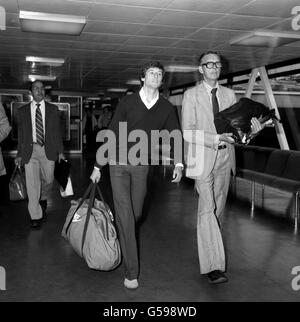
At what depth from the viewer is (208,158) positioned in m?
3.36

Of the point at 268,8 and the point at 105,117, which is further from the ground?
the point at 268,8

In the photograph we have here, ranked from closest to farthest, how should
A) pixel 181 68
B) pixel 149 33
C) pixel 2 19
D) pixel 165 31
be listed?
pixel 2 19 → pixel 165 31 → pixel 149 33 → pixel 181 68

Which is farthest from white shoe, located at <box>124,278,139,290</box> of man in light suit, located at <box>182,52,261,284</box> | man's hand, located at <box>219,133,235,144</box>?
man's hand, located at <box>219,133,235,144</box>

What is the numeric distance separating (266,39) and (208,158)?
408cm

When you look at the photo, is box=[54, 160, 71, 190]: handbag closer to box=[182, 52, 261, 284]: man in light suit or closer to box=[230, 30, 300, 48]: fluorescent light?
box=[182, 52, 261, 284]: man in light suit

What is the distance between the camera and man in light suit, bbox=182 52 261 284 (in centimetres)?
334

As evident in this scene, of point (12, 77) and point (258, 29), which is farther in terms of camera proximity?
point (12, 77)

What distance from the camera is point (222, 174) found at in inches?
135

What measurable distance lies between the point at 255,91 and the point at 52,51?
5341 mm

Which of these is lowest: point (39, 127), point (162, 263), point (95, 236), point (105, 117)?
point (162, 263)

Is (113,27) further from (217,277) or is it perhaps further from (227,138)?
(217,277)

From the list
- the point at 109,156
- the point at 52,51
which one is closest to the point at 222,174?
the point at 109,156

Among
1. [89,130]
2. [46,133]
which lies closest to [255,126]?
[46,133]
